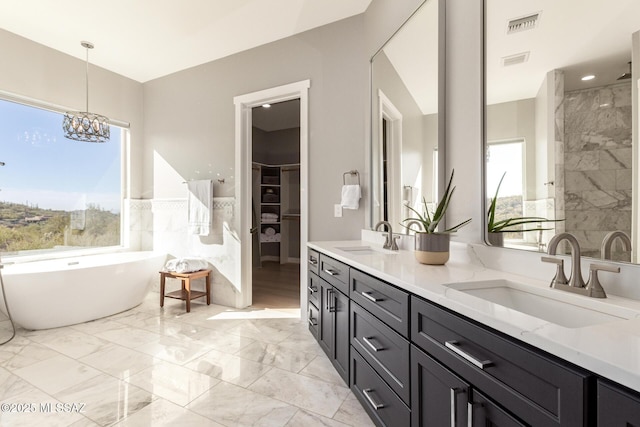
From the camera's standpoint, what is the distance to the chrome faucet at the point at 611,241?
3.00ft

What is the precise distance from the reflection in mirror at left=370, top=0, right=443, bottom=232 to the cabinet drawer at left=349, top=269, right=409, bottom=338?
70cm

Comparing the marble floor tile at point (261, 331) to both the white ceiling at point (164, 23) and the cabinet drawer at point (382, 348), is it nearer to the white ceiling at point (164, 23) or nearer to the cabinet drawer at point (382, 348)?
the cabinet drawer at point (382, 348)

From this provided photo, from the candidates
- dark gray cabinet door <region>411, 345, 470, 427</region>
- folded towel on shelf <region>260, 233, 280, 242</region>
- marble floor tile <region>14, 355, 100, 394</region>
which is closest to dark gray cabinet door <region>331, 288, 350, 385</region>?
dark gray cabinet door <region>411, 345, 470, 427</region>

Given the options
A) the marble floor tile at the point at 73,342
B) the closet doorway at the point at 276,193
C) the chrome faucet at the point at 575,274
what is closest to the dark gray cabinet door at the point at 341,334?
the chrome faucet at the point at 575,274

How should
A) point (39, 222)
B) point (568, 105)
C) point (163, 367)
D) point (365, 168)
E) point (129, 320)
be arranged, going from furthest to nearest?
1. point (39, 222)
2. point (129, 320)
3. point (365, 168)
4. point (163, 367)
5. point (568, 105)

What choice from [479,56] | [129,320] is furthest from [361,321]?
[129,320]

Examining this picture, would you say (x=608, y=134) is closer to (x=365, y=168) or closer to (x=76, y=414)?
(x=365, y=168)

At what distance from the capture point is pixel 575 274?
0.99m

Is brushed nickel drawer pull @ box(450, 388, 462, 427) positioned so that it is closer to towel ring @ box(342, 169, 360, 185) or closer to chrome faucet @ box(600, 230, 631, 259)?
chrome faucet @ box(600, 230, 631, 259)

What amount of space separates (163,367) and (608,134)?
2.64 metres

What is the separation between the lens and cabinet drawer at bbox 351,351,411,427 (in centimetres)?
123

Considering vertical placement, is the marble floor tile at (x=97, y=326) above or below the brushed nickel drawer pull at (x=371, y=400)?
below

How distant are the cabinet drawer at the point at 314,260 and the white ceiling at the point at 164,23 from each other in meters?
2.08

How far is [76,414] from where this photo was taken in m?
1.63
